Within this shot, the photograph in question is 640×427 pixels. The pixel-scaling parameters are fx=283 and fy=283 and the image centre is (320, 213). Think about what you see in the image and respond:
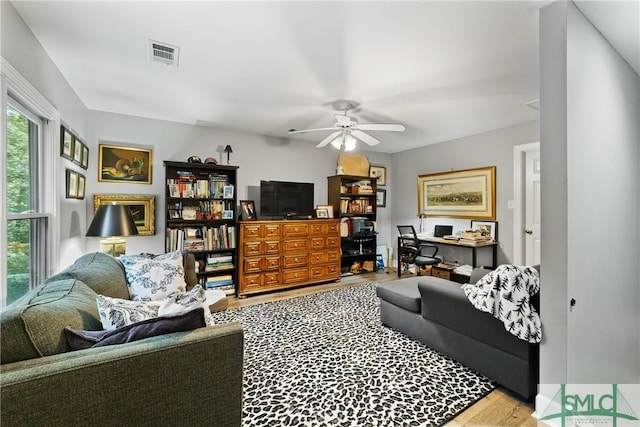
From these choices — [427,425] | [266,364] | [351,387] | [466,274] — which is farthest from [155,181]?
[466,274]

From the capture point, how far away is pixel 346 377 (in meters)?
2.04

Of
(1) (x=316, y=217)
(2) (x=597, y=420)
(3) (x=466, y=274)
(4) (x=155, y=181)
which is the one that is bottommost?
(2) (x=597, y=420)

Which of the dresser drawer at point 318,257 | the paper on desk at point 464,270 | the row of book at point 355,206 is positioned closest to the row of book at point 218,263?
the dresser drawer at point 318,257

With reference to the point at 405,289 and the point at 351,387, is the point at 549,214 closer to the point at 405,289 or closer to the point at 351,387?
the point at 405,289

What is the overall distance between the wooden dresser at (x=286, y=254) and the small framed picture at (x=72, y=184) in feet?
5.94

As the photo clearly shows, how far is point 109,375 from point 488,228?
15.7ft

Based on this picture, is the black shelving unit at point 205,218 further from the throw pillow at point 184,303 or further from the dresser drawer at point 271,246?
the throw pillow at point 184,303

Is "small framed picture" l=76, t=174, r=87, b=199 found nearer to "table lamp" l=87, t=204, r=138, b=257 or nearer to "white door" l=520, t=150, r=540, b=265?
"table lamp" l=87, t=204, r=138, b=257

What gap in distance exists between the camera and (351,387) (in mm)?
1928

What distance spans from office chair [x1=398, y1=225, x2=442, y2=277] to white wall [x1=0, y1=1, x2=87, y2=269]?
440 cm

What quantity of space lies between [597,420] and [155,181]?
4.73m

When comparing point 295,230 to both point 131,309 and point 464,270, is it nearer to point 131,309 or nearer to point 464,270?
point 464,270

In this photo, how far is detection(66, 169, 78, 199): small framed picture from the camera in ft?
8.79

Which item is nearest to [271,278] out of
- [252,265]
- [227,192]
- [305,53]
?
[252,265]
